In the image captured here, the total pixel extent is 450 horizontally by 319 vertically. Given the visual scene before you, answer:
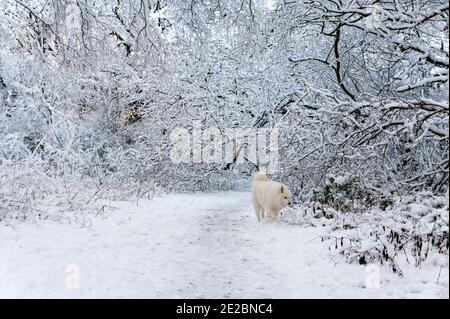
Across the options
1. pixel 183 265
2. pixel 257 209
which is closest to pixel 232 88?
pixel 257 209

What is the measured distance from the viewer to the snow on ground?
4266 mm

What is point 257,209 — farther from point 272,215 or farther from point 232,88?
point 232,88

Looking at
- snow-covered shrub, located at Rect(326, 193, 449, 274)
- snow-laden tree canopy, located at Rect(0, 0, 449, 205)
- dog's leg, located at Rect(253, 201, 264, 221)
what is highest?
snow-laden tree canopy, located at Rect(0, 0, 449, 205)

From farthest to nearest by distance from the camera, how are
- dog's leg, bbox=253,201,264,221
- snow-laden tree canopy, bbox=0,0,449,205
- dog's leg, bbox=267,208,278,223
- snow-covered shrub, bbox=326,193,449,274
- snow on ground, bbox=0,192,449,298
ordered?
dog's leg, bbox=253,201,264,221 < dog's leg, bbox=267,208,278,223 < snow-laden tree canopy, bbox=0,0,449,205 < snow-covered shrub, bbox=326,193,449,274 < snow on ground, bbox=0,192,449,298

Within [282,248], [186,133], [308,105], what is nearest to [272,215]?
[282,248]

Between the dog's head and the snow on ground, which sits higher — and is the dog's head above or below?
above

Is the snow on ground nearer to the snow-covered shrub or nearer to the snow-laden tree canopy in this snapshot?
the snow-covered shrub

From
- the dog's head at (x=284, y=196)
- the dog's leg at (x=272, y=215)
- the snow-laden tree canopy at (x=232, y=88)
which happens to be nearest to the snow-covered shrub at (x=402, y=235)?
the snow-laden tree canopy at (x=232, y=88)

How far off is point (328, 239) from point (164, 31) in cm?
892

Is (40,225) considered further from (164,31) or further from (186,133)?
(186,133)

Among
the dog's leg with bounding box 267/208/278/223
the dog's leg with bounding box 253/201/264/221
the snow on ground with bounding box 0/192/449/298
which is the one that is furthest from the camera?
the dog's leg with bounding box 253/201/264/221

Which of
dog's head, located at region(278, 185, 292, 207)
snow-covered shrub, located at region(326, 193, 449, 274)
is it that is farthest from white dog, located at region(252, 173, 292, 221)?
snow-covered shrub, located at region(326, 193, 449, 274)

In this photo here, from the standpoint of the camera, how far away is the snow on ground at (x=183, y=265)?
427cm

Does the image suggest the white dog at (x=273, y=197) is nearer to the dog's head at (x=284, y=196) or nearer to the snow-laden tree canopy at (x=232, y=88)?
the dog's head at (x=284, y=196)
